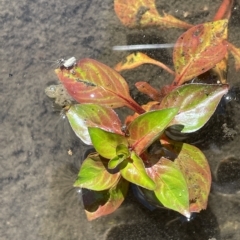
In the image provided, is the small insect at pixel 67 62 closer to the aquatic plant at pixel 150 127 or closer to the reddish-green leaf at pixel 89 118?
the aquatic plant at pixel 150 127

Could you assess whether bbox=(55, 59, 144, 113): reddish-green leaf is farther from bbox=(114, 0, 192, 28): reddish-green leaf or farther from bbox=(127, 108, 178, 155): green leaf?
bbox=(114, 0, 192, 28): reddish-green leaf

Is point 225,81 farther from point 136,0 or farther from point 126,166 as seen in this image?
point 126,166

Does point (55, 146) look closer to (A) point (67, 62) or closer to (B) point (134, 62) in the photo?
(A) point (67, 62)

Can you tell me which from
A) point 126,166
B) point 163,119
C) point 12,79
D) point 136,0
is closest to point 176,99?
point 163,119

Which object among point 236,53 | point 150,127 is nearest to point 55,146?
point 150,127

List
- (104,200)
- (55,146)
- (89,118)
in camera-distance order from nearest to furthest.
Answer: (89,118) → (104,200) → (55,146)

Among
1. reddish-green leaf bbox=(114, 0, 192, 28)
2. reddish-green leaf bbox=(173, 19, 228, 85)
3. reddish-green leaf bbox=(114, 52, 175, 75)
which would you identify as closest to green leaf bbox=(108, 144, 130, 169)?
reddish-green leaf bbox=(173, 19, 228, 85)
